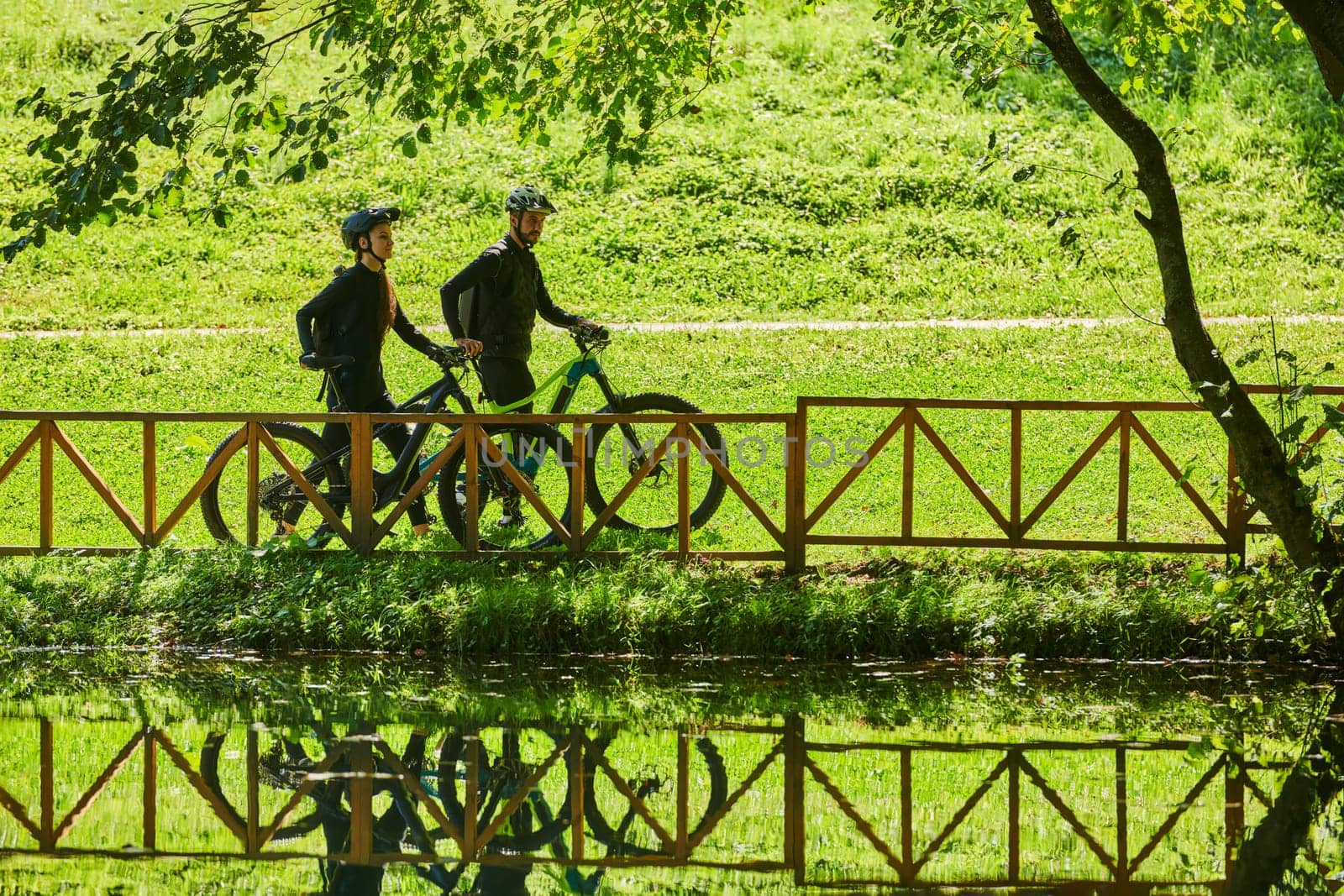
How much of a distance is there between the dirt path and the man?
8.16m

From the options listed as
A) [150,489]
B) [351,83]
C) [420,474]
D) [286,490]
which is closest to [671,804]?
[420,474]

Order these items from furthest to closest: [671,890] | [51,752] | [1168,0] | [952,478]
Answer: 1. [952,478]
2. [1168,0]
3. [51,752]
4. [671,890]

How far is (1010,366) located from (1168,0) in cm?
598

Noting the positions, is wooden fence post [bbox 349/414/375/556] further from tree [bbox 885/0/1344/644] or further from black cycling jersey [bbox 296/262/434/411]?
tree [bbox 885/0/1344/644]

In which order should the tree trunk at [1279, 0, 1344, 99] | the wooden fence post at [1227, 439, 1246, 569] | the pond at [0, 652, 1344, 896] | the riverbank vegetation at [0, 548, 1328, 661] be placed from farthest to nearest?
the wooden fence post at [1227, 439, 1246, 569]
the riverbank vegetation at [0, 548, 1328, 661]
the tree trunk at [1279, 0, 1344, 99]
the pond at [0, 652, 1344, 896]

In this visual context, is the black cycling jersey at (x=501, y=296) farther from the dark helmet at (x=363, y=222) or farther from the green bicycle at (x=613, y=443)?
the dark helmet at (x=363, y=222)

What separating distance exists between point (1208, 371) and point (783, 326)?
10.4 meters

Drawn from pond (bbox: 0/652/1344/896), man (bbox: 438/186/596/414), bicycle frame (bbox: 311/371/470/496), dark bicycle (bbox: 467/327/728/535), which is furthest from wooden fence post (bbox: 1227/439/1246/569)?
bicycle frame (bbox: 311/371/470/496)

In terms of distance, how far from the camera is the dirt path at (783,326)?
1906cm

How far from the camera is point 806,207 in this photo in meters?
23.0

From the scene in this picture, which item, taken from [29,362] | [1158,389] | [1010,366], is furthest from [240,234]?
[1158,389]

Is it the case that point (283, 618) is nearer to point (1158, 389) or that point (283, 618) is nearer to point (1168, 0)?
point (1168, 0)

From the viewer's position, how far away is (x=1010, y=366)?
1769cm

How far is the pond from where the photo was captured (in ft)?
19.0
